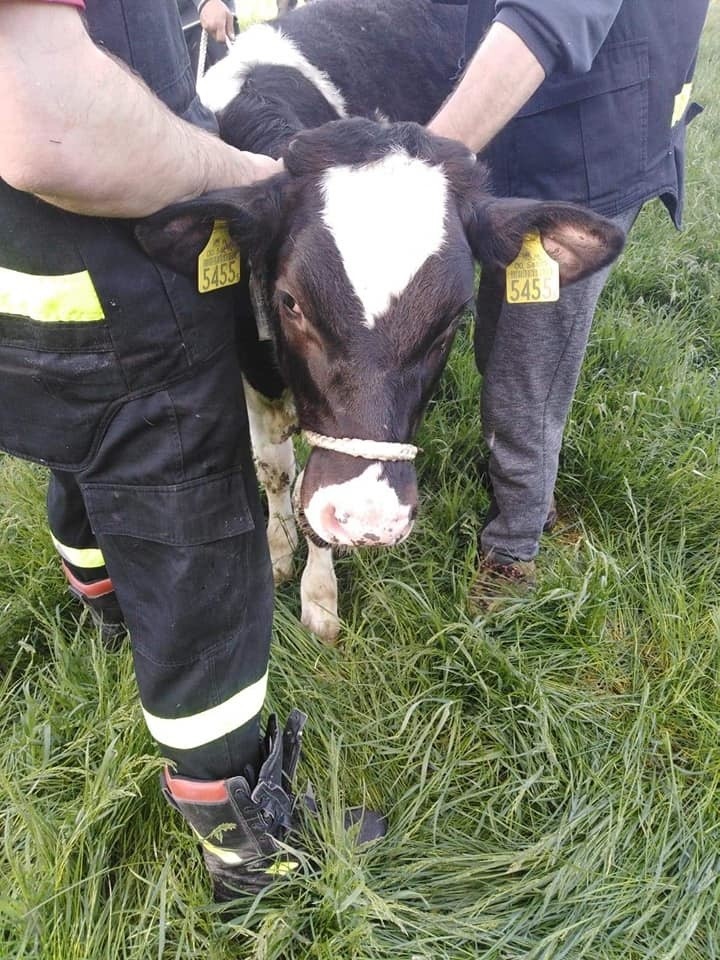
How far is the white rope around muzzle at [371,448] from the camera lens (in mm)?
1602

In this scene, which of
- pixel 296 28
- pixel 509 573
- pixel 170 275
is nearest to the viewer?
pixel 170 275

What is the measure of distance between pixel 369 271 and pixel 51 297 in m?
0.66

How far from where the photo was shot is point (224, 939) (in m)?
1.65

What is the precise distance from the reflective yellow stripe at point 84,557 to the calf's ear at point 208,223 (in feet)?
3.34

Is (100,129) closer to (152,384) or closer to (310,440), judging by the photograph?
(152,384)

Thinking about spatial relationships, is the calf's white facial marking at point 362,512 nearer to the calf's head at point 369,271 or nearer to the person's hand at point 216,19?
the calf's head at point 369,271

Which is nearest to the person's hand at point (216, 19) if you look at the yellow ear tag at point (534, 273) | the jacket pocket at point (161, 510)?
the yellow ear tag at point (534, 273)

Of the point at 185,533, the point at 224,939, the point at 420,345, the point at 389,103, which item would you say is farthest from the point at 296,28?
the point at 224,939

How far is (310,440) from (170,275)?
0.58 m

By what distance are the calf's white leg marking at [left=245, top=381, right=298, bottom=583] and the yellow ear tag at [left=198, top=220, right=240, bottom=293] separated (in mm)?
932

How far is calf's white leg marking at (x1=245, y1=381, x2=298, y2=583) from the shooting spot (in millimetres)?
2504

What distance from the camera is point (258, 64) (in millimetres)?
2566

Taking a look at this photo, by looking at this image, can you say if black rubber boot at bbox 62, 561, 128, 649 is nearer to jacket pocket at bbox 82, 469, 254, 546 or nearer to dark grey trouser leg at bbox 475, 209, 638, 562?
jacket pocket at bbox 82, 469, 254, 546

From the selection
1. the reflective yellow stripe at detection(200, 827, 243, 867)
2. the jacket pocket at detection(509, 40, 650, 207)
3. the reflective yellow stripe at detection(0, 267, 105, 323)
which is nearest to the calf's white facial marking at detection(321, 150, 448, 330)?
the jacket pocket at detection(509, 40, 650, 207)
